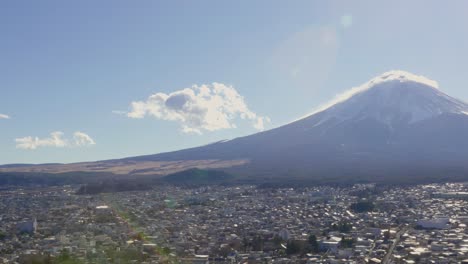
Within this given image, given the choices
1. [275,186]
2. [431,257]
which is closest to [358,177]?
[275,186]

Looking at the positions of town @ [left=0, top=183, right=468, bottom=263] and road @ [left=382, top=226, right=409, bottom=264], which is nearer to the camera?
road @ [left=382, top=226, right=409, bottom=264]

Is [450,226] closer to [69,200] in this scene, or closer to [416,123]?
[69,200]

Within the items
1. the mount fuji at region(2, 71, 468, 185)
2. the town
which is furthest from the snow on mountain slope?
the town

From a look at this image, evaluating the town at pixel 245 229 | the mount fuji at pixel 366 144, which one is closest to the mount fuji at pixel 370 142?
the mount fuji at pixel 366 144

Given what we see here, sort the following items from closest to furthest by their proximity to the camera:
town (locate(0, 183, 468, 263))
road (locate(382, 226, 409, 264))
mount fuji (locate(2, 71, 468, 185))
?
1. road (locate(382, 226, 409, 264))
2. town (locate(0, 183, 468, 263))
3. mount fuji (locate(2, 71, 468, 185))

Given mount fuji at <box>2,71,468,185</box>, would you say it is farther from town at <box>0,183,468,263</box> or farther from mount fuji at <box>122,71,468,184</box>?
town at <box>0,183,468,263</box>

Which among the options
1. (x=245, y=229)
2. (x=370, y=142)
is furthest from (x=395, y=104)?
(x=245, y=229)

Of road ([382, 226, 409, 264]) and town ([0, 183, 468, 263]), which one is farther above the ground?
town ([0, 183, 468, 263])

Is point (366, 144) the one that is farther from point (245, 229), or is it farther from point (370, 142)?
point (245, 229)
